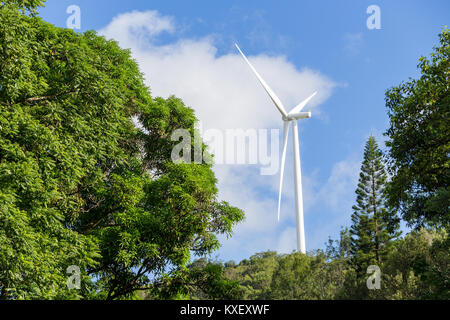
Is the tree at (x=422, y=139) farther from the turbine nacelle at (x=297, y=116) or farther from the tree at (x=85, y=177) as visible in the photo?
the turbine nacelle at (x=297, y=116)

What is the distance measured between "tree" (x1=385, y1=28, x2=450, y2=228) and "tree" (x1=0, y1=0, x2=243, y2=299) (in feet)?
27.7

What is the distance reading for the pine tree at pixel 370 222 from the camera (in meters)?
57.2

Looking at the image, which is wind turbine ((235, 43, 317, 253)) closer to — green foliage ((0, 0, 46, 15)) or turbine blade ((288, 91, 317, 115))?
turbine blade ((288, 91, 317, 115))

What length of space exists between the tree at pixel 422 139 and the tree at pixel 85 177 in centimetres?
844

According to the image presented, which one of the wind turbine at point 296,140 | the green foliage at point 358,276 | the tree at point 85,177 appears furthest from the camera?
the wind turbine at point 296,140

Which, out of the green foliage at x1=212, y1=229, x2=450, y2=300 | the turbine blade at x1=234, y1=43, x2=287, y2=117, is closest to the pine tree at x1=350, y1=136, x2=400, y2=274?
the green foliage at x1=212, y1=229, x2=450, y2=300

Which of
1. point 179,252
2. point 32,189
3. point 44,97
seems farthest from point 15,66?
point 179,252

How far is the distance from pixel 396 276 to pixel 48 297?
3770 centimetres

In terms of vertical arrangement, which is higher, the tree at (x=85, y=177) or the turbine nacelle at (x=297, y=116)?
the turbine nacelle at (x=297, y=116)

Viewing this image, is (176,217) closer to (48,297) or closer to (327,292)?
(48,297)
